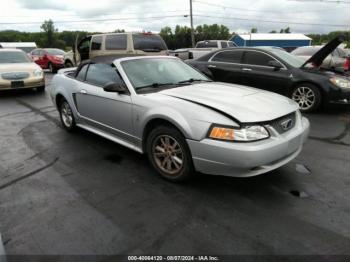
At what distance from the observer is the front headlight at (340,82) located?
6680 mm

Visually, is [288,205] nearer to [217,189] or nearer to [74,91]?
[217,189]

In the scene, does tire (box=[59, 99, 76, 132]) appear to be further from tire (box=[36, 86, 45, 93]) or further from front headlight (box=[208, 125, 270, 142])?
tire (box=[36, 86, 45, 93])

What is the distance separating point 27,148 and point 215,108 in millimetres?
3339

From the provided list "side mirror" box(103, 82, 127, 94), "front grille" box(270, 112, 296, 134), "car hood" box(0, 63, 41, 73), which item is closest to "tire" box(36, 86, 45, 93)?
"car hood" box(0, 63, 41, 73)

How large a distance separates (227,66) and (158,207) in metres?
5.82

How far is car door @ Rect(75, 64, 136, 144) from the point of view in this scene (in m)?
3.97

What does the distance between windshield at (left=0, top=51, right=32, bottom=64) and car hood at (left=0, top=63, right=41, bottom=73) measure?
16.6 inches

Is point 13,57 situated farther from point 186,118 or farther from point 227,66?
point 186,118

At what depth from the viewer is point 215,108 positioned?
320 cm

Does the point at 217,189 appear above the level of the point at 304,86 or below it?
below

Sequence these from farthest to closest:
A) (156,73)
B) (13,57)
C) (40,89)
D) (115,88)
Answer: (40,89), (13,57), (156,73), (115,88)

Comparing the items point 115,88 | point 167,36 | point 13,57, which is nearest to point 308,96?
point 115,88

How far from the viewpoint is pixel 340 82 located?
672 cm

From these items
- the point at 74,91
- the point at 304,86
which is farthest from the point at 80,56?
the point at 304,86
